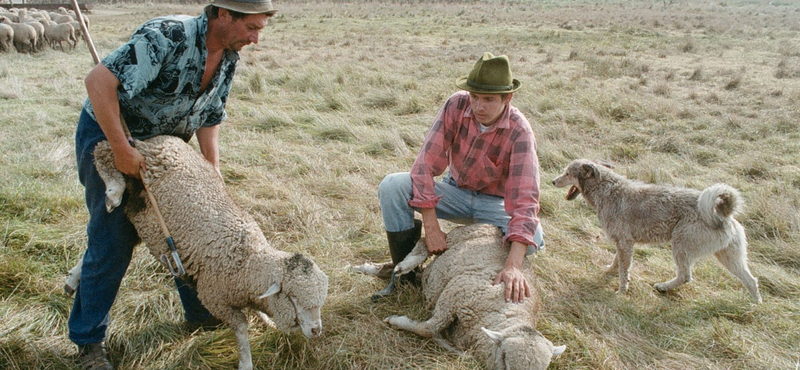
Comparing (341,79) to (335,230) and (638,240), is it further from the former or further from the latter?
(638,240)

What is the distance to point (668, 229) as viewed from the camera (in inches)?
163

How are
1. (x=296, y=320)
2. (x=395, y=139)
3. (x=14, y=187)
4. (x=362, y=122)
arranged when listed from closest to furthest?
(x=296, y=320)
(x=14, y=187)
(x=395, y=139)
(x=362, y=122)

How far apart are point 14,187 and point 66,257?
4.74 feet

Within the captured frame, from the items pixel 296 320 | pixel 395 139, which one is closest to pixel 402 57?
pixel 395 139

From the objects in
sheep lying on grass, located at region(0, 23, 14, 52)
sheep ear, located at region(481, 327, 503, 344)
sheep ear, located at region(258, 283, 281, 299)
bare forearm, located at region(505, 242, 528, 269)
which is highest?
bare forearm, located at region(505, 242, 528, 269)

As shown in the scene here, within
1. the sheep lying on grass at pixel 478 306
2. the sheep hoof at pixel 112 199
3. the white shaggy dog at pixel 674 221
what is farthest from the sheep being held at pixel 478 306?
the sheep hoof at pixel 112 199

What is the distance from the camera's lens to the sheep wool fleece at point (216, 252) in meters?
2.65

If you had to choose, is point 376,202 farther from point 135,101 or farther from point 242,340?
point 135,101

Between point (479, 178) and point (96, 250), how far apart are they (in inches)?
95.4

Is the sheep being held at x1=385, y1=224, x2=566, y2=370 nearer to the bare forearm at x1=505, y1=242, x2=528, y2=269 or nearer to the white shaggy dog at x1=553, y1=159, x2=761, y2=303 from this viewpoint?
the bare forearm at x1=505, y1=242, x2=528, y2=269

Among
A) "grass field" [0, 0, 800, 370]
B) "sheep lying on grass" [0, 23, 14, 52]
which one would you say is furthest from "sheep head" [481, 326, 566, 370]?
"sheep lying on grass" [0, 23, 14, 52]

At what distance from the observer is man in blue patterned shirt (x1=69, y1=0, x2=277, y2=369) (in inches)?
93.7

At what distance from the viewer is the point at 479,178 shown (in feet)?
12.3

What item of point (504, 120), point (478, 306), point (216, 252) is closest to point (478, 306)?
point (478, 306)
